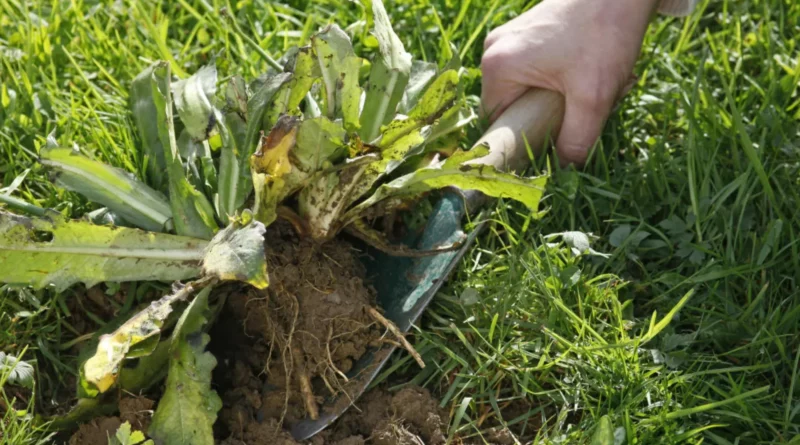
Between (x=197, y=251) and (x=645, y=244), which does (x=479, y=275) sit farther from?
(x=197, y=251)

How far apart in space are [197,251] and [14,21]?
4.11 ft

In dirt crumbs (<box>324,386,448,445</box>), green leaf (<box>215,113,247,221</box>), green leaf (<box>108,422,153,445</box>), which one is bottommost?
dirt crumbs (<box>324,386,448,445</box>)

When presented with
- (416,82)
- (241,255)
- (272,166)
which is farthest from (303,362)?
(416,82)

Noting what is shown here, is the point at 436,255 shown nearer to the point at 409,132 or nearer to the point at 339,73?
the point at 409,132

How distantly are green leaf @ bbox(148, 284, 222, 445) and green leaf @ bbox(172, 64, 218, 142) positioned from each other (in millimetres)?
491

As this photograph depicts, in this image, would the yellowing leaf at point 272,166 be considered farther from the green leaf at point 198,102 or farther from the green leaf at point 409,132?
the green leaf at point 198,102

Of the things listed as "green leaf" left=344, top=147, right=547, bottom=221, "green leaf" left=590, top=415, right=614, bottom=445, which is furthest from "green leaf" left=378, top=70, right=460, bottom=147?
"green leaf" left=590, top=415, right=614, bottom=445

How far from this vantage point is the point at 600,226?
94.0 inches

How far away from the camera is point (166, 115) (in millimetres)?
2215

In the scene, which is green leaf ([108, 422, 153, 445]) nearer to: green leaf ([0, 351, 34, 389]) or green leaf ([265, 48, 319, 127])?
green leaf ([0, 351, 34, 389])

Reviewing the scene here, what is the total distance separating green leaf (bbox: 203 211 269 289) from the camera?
5.89 feet

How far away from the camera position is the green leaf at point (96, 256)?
6.67ft

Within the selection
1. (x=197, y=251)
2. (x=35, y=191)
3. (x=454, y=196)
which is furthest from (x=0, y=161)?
(x=454, y=196)

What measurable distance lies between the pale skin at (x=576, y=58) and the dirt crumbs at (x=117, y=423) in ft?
4.16
